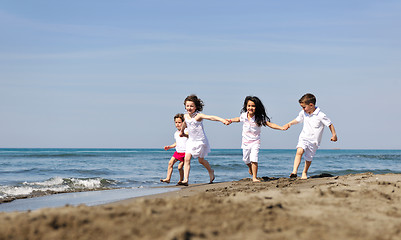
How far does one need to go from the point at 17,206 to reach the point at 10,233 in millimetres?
3915

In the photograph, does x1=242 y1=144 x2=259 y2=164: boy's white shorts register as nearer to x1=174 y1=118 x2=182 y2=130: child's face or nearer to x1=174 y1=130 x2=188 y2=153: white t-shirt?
x1=174 y1=130 x2=188 y2=153: white t-shirt

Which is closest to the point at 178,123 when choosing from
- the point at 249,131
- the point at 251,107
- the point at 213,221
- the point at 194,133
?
the point at 194,133

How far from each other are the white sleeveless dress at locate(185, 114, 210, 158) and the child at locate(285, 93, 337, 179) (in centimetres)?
180

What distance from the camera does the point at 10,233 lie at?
288 centimetres

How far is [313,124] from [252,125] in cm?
130

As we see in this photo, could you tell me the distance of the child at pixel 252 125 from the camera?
8.30 meters

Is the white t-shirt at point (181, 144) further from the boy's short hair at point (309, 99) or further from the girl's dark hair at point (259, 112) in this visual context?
the boy's short hair at point (309, 99)

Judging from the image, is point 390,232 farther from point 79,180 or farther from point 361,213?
point 79,180

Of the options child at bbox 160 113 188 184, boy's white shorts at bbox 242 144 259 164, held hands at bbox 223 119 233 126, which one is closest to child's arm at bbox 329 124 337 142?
boy's white shorts at bbox 242 144 259 164

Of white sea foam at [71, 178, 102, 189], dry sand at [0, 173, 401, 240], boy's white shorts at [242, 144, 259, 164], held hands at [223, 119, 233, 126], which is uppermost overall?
held hands at [223, 119, 233, 126]

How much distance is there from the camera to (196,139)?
28.6 ft

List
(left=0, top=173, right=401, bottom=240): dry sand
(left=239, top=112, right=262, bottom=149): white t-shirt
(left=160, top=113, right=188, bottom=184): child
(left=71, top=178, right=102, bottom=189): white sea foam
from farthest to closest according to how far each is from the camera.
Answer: (left=71, top=178, right=102, bottom=189): white sea foam < (left=160, top=113, right=188, bottom=184): child < (left=239, top=112, right=262, bottom=149): white t-shirt < (left=0, top=173, right=401, bottom=240): dry sand

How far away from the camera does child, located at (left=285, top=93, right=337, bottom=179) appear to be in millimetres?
8508

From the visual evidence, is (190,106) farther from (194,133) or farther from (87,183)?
(87,183)
